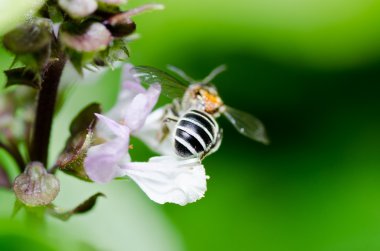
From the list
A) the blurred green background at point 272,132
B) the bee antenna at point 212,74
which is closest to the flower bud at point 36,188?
the bee antenna at point 212,74

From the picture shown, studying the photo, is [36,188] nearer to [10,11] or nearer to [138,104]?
[138,104]

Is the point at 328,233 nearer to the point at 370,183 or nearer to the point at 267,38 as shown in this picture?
the point at 370,183

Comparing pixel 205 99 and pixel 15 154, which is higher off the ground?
pixel 205 99

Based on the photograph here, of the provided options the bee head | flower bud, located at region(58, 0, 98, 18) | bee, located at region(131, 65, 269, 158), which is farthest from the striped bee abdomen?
flower bud, located at region(58, 0, 98, 18)

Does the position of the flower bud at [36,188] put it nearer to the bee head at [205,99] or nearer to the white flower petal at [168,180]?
the white flower petal at [168,180]

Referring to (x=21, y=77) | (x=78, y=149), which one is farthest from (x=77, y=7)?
(x=78, y=149)

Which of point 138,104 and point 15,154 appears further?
point 15,154

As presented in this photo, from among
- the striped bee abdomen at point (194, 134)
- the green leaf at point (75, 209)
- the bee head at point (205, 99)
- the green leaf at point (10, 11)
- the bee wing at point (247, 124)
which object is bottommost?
the green leaf at point (75, 209)

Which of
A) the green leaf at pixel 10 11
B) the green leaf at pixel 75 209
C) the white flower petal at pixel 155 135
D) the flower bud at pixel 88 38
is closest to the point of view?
the green leaf at pixel 10 11
